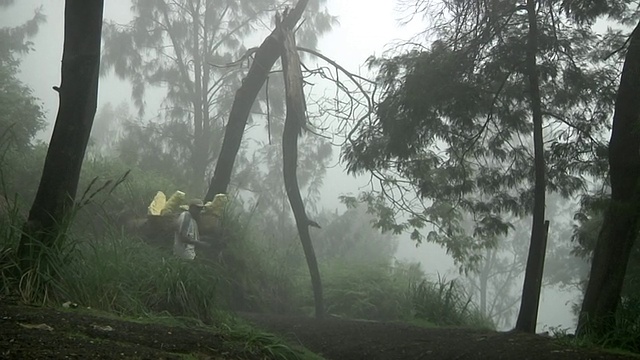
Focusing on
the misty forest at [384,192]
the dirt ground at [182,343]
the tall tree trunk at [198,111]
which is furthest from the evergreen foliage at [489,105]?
the tall tree trunk at [198,111]

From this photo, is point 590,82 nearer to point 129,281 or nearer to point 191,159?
point 129,281

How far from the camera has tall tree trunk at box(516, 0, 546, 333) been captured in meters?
7.74

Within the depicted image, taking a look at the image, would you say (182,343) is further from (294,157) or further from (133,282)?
(294,157)

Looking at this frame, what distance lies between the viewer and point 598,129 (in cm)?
846

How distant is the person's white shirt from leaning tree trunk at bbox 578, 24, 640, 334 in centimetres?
561

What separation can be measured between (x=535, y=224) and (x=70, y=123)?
5.33 m

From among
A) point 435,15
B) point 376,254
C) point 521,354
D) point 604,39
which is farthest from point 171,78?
point 521,354

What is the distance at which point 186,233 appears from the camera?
32.6 feet

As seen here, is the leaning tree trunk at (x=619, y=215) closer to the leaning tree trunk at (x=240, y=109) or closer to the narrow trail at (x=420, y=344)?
the narrow trail at (x=420, y=344)

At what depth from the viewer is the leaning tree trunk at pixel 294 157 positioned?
36.2 ft

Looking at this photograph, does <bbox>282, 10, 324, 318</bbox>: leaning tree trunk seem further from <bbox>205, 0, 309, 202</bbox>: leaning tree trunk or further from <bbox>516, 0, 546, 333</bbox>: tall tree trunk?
<bbox>516, 0, 546, 333</bbox>: tall tree trunk

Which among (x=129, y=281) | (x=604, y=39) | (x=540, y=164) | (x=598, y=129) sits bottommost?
(x=129, y=281)

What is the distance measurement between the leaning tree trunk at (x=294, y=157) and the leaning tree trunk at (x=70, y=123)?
5705 millimetres

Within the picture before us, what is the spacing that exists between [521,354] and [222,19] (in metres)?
20.6
